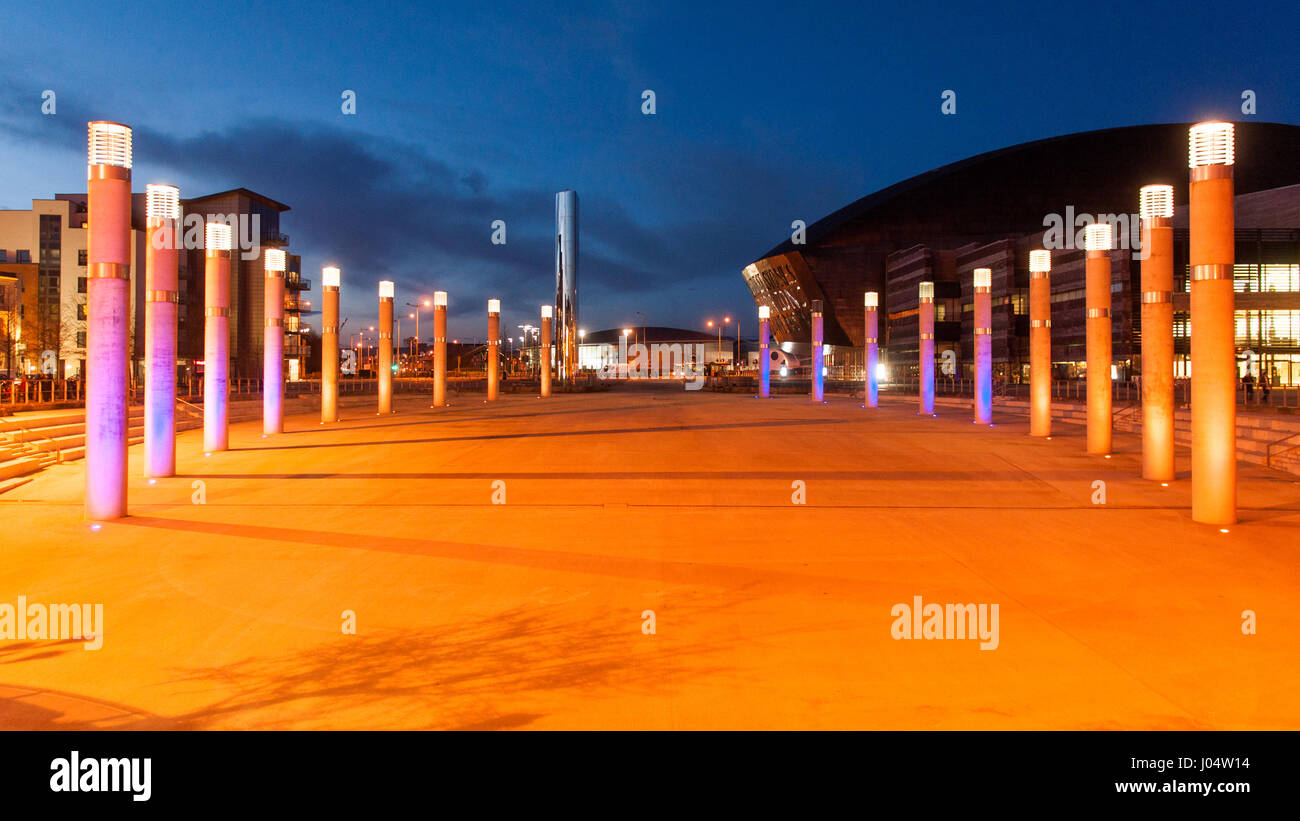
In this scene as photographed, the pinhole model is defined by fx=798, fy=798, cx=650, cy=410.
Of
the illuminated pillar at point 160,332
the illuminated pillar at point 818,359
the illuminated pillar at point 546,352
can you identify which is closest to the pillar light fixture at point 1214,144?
the illuminated pillar at point 160,332

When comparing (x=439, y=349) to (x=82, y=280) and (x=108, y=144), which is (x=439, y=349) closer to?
(x=108, y=144)

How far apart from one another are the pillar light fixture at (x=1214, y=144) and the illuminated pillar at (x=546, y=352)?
48.5m

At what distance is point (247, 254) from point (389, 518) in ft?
213

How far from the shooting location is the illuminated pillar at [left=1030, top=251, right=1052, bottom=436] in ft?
76.1

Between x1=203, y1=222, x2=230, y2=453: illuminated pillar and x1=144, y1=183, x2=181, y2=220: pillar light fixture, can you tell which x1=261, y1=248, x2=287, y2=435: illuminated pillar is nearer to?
x1=203, y1=222, x2=230, y2=453: illuminated pillar

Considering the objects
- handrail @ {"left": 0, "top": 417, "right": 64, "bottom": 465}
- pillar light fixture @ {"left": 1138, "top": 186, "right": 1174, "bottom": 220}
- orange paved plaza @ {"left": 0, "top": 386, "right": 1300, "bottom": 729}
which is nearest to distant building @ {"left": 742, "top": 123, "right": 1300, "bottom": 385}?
pillar light fixture @ {"left": 1138, "top": 186, "right": 1174, "bottom": 220}

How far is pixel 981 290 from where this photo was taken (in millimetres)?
29359

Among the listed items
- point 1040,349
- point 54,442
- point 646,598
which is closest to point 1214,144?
point 646,598

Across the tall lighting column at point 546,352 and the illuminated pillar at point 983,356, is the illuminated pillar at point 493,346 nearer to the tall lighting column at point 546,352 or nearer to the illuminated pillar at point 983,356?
the tall lighting column at point 546,352

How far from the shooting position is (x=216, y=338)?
18.0 meters

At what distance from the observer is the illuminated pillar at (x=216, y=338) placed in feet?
59.1

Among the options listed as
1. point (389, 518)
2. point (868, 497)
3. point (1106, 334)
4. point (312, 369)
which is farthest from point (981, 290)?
point (312, 369)
